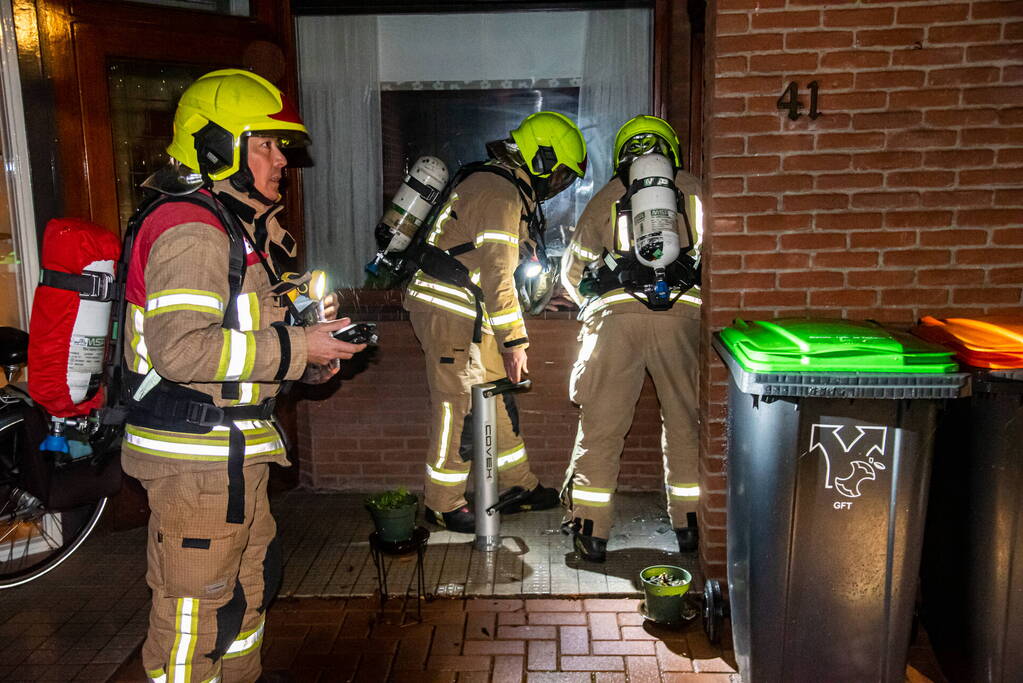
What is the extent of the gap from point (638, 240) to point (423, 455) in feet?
7.77

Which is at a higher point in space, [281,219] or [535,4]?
[535,4]

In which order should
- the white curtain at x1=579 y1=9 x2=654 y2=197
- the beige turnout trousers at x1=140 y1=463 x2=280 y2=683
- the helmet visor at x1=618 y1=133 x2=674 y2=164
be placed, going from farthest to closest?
the white curtain at x1=579 y1=9 x2=654 y2=197, the helmet visor at x1=618 y1=133 x2=674 y2=164, the beige turnout trousers at x1=140 y1=463 x2=280 y2=683

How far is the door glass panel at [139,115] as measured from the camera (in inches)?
178

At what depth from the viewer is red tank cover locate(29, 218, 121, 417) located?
3486mm

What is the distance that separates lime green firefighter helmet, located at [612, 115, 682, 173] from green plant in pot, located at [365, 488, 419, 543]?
84.0 inches

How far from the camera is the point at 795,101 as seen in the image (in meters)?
3.33

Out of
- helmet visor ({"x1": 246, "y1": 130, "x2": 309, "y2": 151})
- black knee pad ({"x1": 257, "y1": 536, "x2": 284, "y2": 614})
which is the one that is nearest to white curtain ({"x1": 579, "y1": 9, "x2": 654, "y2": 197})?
helmet visor ({"x1": 246, "y1": 130, "x2": 309, "y2": 151})

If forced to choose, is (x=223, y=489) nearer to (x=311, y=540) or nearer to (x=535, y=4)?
(x=311, y=540)

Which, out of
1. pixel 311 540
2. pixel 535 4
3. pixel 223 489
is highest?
pixel 535 4

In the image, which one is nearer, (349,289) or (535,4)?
(535,4)

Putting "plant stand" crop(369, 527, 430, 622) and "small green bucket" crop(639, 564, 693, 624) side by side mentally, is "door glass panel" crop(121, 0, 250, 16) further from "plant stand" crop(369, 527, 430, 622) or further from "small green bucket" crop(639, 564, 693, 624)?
"small green bucket" crop(639, 564, 693, 624)

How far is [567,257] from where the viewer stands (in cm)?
448

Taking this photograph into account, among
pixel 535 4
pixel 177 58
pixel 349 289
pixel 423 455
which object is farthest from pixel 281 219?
pixel 535 4

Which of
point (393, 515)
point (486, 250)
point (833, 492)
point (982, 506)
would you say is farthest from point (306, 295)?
point (982, 506)
